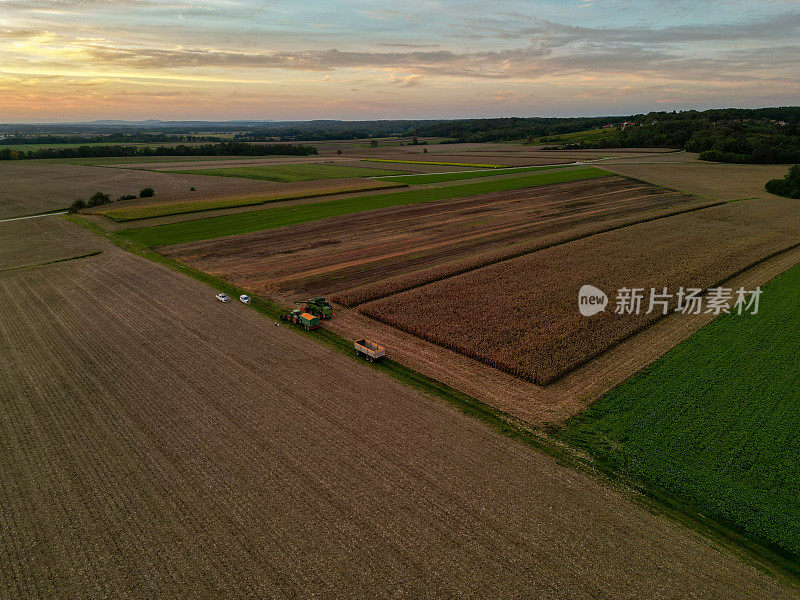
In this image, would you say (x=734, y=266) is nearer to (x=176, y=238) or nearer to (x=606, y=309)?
(x=606, y=309)

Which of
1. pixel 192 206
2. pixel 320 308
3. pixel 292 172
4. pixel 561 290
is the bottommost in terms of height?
pixel 561 290

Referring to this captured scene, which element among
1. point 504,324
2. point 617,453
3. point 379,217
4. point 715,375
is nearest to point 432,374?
point 504,324

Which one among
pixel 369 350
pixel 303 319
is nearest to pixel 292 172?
pixel 303 319

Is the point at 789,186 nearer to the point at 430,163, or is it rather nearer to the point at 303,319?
the point at 430,163

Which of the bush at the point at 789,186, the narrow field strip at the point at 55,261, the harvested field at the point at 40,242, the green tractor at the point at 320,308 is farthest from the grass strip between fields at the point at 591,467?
the bush at the point at 789,186

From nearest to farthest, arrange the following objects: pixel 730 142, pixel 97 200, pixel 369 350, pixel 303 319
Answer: pixel 369 350, pixel 303 319, pixel 97 200, pixel 730 142

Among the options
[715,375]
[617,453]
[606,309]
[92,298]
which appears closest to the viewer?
[617,453]

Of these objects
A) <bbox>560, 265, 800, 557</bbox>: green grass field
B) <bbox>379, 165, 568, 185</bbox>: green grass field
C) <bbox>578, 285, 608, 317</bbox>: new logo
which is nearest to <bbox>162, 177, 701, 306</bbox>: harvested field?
<bbox>578, 285, 608, 317</bbox>: new logo

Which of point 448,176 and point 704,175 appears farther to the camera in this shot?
point 448,176
